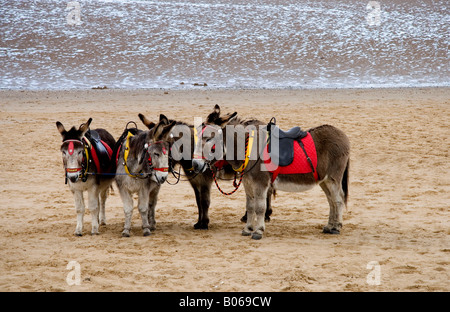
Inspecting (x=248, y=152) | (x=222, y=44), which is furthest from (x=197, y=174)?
(x=222, y=44)

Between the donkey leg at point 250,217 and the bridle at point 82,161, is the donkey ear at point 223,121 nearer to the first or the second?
the donkey leg at point 250,217

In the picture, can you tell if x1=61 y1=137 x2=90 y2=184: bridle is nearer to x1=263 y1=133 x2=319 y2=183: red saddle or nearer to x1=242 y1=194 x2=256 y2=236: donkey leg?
x1=242 y1=194 x2=256 y2=236: donkey leg

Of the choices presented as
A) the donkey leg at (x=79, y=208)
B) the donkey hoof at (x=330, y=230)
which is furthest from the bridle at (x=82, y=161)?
the donkey hoof at (x=330, y=230)

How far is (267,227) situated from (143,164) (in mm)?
2267

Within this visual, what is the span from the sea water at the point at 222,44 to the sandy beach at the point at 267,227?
36.1ft

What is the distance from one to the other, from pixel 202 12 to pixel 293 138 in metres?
31.1

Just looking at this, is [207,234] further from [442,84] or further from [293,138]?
[442,84]

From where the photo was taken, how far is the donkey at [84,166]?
6.88 meters

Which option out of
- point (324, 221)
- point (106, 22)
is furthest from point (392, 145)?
point (106, 22)

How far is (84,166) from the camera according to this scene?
23.1 ft

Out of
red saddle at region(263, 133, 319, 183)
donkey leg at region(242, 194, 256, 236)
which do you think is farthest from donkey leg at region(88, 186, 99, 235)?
red saddle at region(263, 133, 319, 183)

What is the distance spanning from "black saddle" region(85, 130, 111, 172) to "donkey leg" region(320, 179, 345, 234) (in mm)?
3301

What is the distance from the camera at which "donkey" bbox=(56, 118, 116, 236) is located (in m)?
6.88

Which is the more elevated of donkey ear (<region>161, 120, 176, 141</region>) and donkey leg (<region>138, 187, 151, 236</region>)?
donkey ear (<region>161, 120, 176, 141</region>)
